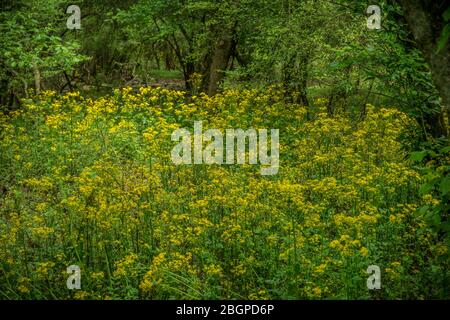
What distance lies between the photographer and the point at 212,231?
6.33 m

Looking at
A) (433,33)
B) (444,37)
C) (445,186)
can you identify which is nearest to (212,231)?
(445,186)

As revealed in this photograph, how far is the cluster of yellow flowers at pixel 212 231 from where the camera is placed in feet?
17.2

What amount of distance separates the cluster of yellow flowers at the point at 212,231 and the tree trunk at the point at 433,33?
1519mm

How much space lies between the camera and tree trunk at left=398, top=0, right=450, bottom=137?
11.8ft

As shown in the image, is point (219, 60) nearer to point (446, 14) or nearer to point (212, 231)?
point (212, 231)

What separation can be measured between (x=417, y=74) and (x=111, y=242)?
13.2 ft

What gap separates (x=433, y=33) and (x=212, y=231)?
3.47 metres

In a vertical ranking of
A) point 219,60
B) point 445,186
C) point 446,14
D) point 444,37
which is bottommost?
point 445,186

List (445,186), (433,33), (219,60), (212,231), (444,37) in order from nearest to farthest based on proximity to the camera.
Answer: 1. (444,37)
2. (433,33)
3. (445,186)
4. (212,231)
5. (219,60)

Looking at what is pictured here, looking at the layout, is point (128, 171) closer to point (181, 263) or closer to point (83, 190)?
point (83, 190)

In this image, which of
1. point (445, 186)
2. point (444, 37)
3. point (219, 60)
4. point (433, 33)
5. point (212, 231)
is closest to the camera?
point (444, 37)

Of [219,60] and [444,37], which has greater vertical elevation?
[219,60]

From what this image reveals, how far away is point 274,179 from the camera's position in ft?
26.5
